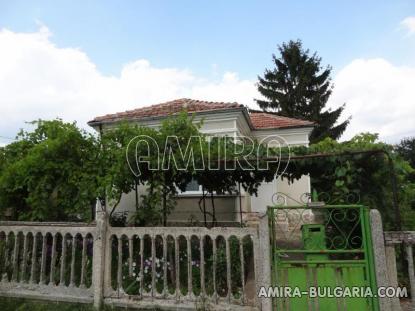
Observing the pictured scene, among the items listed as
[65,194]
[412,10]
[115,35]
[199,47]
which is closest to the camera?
[65,194]

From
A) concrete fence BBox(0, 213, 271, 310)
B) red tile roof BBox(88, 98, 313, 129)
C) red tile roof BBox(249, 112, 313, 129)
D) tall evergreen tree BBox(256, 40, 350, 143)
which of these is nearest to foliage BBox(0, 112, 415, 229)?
concrete fence BBox(0, 213, 271, 310)

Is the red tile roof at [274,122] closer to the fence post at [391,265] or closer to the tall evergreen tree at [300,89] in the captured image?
the fence post at [391,265]

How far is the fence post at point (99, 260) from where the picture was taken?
3.96 meters

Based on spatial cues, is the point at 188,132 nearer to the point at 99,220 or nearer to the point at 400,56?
the point at 99,220

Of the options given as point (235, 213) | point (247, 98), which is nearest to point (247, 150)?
point (235, 213)

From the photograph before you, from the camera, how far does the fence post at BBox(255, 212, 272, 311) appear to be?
342 cm

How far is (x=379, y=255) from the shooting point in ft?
10.7

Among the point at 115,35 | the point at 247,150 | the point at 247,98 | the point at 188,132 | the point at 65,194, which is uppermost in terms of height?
the point at 247,98

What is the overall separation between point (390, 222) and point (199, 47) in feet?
24.9

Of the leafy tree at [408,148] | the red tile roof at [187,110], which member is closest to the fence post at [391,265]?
the red tile roof at [187,110]

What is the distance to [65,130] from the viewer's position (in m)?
5.30

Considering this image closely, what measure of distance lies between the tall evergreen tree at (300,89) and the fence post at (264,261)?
66.8 feet

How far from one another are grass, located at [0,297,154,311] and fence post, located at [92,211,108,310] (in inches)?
6.9

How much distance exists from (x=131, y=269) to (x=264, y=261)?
6.55 feet
